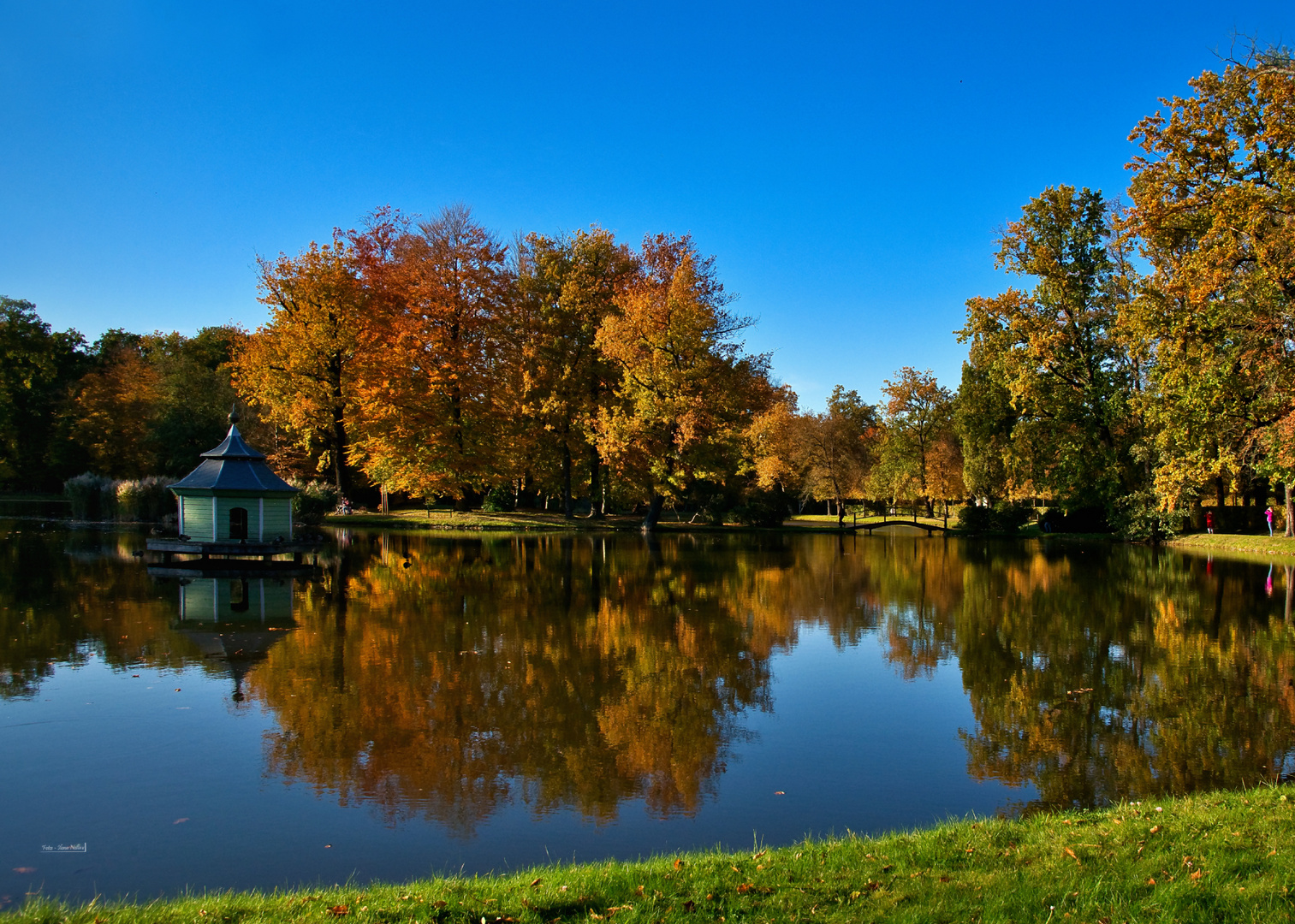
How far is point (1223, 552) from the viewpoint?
32.3 m

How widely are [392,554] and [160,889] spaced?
871 inches

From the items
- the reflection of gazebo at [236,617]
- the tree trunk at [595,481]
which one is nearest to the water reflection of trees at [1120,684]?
the reflection of gazebo at [236,617]

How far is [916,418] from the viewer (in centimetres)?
5312

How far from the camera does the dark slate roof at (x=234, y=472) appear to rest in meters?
24.2

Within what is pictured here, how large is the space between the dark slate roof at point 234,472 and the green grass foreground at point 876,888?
2144 centimetres

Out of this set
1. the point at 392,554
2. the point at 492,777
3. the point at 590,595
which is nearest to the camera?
the point at 492,777

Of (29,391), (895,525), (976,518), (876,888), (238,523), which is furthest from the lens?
(29,391)

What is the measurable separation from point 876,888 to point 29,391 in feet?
247

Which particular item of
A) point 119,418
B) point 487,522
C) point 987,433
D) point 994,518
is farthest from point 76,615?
point 119,418

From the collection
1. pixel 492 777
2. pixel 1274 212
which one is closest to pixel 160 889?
pixel 492 777

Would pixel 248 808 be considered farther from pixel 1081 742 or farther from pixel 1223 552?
pixel 1223 552

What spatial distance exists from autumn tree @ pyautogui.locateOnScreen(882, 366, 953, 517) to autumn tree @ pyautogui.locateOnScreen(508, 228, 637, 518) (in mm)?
21044

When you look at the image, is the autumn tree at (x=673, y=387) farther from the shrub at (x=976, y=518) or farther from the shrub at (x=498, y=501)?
the shrub at (x=976, y=518)

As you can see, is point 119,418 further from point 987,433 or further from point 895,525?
point 987,433
